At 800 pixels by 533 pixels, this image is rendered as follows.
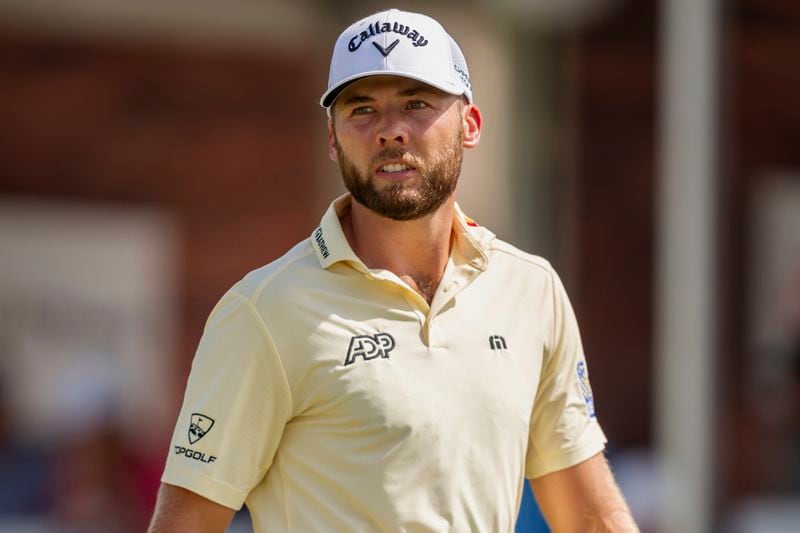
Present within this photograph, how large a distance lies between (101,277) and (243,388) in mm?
6869

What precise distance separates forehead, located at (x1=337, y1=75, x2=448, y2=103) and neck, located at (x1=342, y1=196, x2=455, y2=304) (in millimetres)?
243

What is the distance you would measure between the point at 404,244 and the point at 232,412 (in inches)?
19.5

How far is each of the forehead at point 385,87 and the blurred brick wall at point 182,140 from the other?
279 inches

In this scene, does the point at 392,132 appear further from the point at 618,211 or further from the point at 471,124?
the point at 618,211

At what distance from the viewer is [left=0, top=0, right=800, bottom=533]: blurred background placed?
8969mm

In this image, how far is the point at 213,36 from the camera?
10117 millimetres

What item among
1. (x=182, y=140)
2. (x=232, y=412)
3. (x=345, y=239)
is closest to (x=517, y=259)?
(x=345, y=239)

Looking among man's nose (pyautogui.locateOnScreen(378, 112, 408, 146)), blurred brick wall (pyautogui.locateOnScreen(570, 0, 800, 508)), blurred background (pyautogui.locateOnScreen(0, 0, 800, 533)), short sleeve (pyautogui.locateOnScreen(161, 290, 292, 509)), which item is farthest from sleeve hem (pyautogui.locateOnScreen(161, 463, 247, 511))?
blurred brick wall (pyautogui.locateOnScreen(570, 0, 800, 508))

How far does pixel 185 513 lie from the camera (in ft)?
8.84

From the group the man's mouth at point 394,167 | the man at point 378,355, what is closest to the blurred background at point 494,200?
the man at point 378,355

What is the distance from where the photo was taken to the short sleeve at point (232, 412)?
2697mm

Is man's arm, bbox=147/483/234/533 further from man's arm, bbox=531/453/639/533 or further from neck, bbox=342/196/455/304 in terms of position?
man's arm, bbox=531/453/639/533

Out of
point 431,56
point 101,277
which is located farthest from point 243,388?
point 101,277

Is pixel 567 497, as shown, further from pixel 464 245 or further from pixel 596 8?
pixel 596 8
